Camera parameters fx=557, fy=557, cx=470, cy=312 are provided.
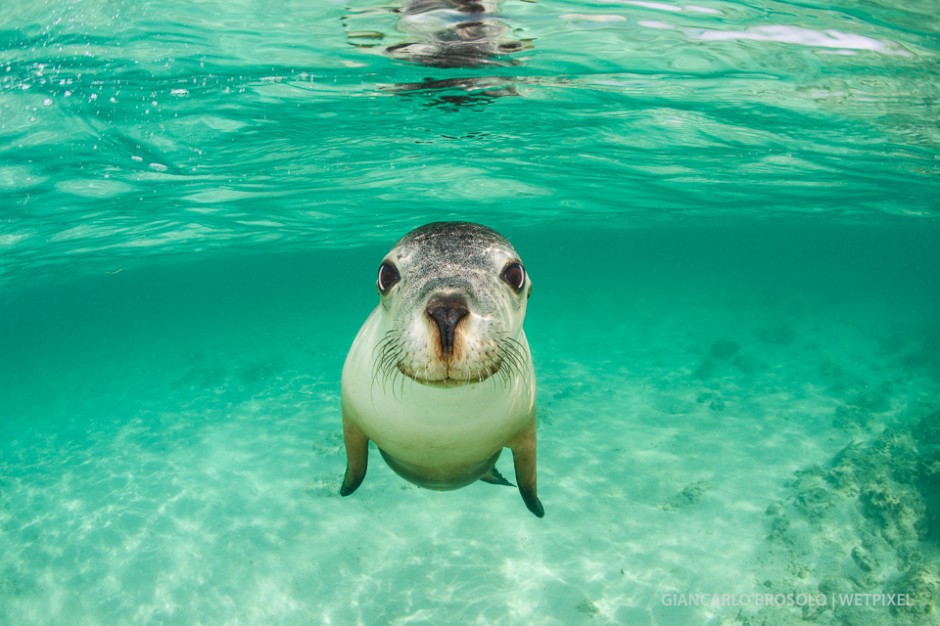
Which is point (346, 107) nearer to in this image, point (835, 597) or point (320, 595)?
point (320, 595)

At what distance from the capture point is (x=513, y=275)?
2.54 m

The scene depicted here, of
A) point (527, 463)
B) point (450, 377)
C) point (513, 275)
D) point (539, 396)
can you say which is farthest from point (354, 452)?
point (539, 396)

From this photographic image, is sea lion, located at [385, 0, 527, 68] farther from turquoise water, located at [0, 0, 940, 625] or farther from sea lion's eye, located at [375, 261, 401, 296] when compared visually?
sea lion's eye, located at [375, 261, 401, 296]

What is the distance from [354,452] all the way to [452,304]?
6.71ft

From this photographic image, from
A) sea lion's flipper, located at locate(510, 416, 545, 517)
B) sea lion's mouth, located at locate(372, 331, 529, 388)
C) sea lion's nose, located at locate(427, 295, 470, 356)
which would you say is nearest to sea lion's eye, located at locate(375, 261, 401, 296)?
sea lion's mouth, located at locate(372, 331, 529, 388)

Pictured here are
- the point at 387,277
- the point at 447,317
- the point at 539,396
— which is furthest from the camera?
the point at 539,396

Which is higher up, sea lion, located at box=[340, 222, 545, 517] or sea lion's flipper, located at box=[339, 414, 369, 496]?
sea lion, located at box=[340, 222, 545, 517]

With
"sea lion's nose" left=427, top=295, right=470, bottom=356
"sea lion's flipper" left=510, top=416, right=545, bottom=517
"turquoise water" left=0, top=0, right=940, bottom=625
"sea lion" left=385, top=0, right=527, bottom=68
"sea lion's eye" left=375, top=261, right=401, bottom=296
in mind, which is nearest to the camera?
"sea lion's nose" left=427, top=295, right=470, bottom=356

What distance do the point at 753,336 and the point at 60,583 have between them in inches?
858

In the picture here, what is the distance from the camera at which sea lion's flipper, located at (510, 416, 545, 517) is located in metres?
3.52

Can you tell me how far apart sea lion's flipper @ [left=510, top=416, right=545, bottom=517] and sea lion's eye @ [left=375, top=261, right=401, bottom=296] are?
1.45 m

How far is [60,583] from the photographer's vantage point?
819 centimetres

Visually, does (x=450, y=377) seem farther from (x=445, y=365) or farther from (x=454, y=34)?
(x=454, y=34)

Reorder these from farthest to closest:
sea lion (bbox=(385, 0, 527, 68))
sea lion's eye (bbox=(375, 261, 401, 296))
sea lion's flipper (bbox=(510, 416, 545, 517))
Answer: sea lion (bbox=(385, 0, 527, 68)) < sea lion's flipper (bbox=(510, 416, 545, 517)) < sea lion's eye (bbox=(375, 261, 401, 296))
